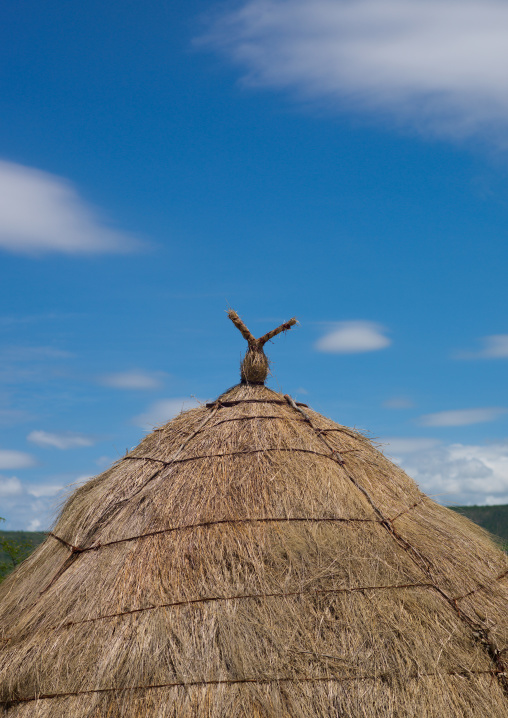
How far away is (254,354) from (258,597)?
386 cm

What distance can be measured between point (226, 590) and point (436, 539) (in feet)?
8.77

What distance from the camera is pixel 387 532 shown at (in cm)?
823

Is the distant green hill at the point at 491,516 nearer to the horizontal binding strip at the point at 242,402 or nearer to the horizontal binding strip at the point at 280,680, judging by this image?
the horizontal binding strip at the point at 242,402

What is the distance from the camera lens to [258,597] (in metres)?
7.28

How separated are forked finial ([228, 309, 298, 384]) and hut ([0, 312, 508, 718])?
2.90 feet

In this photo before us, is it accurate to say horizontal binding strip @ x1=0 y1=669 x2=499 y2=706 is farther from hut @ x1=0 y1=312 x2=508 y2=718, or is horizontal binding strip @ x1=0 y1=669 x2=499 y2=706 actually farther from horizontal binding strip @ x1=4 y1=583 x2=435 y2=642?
horizontal binding strip @ x1=4 y1=583 x2=435 y2=642

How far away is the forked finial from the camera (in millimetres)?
10305

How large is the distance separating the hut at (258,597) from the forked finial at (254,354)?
2.90ft

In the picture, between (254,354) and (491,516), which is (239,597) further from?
(491,516)

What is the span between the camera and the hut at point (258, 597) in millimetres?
6766

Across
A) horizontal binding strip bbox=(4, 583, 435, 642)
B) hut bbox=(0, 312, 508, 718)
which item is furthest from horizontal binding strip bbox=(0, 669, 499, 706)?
horizontal binding strip bbox=(4, 583, 435, 642)

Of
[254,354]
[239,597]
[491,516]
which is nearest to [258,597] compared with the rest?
[239,597]

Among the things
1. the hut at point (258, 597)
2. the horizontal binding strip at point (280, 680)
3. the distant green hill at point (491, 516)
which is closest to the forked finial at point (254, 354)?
the hut at point (258, 597)

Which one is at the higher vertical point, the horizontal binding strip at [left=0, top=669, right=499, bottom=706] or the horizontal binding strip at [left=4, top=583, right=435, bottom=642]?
the horizontal binding strip at [left=4, top=583, right=435, bottom=642]
